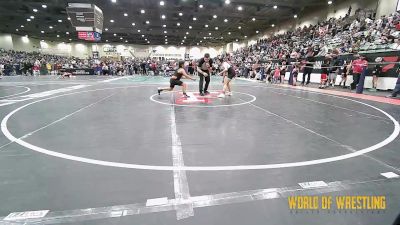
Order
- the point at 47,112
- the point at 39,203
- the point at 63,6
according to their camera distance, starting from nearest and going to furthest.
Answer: the point at 39,203 < the point at 47,112 < the point at 63,6

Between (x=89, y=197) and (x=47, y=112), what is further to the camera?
(x=47, y=112)

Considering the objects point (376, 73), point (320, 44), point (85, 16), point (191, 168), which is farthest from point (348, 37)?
point (85, 16)

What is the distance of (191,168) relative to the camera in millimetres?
2941

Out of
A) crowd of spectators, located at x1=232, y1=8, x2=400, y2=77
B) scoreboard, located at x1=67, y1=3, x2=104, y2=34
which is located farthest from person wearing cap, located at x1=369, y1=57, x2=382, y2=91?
scoreboard, located at x1=67, y1=3, x2=104, y2=34

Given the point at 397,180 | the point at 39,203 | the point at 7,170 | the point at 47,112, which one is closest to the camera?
the point at 39,203

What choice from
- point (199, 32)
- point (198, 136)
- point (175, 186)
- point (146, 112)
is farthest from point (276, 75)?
point (199, 32)

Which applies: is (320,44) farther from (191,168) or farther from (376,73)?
(191,168)

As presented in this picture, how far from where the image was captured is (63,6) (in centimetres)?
2577

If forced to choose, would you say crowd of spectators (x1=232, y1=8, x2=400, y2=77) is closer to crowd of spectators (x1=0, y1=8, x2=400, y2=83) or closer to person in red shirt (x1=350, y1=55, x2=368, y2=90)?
crowd of spectators (x1=0, y1=8, x2=400, y2=83)

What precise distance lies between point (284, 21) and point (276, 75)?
21.5 metres

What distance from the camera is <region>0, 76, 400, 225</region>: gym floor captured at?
2.09 m

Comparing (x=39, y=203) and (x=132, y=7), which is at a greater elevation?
(x=132, y=7)

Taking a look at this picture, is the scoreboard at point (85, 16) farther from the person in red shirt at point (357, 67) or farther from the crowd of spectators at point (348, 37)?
the person in red shirt at point (357, 67)

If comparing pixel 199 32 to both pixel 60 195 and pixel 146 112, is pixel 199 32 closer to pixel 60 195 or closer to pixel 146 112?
pixel 146 112
